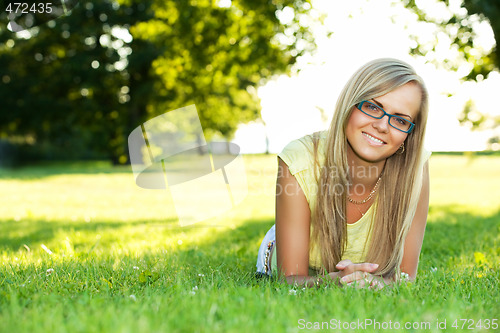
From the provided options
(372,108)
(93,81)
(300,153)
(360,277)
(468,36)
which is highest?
(93,81)

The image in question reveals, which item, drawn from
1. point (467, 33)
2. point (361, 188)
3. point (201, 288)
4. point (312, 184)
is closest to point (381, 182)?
point (361, 188)

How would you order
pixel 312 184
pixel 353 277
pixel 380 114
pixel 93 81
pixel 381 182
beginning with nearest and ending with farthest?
1. pixel 353 277
2. pixel 380 114
3. pixel 312 184
4. pixel 381 182
5. pixel 93 81

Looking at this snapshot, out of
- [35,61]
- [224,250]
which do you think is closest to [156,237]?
[224,250]

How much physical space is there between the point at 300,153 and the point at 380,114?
0.55m

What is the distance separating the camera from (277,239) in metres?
3.03

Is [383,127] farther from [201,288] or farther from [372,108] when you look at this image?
[201,288]

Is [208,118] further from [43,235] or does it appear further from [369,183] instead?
[369,183]

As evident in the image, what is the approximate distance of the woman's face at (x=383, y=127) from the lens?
9.32 feet

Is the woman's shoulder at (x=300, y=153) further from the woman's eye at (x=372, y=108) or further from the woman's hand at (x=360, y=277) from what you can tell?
the woman's hand at (x=360, y=277)

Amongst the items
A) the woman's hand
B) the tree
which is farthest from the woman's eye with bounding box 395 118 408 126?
the tree

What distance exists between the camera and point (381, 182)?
326 cm

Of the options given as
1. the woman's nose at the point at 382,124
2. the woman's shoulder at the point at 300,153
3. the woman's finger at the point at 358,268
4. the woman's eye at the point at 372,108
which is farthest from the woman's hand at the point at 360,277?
the woman's eye at the point at 372,108

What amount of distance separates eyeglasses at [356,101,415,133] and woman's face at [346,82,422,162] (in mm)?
19

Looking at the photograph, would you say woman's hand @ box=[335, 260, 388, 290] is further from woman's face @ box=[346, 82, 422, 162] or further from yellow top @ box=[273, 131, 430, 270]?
woman's face @ box=[346, 82, 422, 162]
